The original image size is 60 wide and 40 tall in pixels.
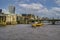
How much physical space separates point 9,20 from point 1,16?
34.2 ft

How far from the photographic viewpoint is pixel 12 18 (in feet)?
651

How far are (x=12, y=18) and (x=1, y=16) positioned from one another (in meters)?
14.4

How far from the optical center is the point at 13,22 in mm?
196500

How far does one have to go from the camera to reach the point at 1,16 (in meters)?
190

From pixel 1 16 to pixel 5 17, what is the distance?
4903 millimetres

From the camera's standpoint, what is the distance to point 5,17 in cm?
18888

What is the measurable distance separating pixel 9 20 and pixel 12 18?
10981mm

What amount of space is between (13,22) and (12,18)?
17.2 ft

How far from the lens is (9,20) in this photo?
617ft
